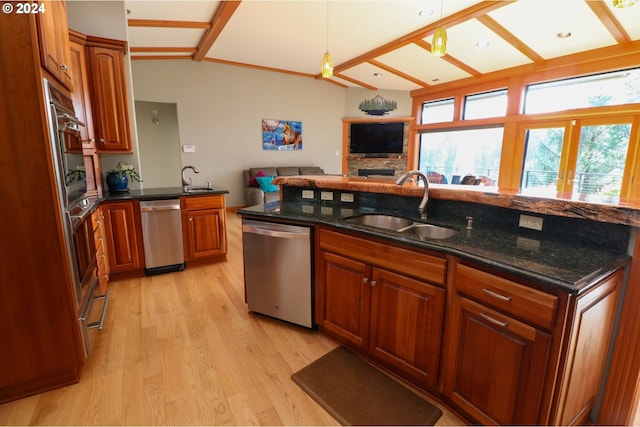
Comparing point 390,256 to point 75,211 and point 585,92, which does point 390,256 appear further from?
point 585,92

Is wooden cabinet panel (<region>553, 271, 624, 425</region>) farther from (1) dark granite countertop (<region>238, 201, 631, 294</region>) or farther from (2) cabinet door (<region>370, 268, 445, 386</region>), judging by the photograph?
(2) cabinet door (<region>370, 268, 445, 386</region>)

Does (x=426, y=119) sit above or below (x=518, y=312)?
above

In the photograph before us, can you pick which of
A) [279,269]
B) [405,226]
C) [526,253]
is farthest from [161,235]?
[526,253]

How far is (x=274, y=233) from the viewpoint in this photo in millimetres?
2105

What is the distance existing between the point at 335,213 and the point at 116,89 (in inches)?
109

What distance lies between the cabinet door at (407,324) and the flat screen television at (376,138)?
6.93 m

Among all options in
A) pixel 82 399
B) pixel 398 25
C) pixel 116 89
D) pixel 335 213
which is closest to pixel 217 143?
pixel 116 89

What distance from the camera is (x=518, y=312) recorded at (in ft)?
3.76

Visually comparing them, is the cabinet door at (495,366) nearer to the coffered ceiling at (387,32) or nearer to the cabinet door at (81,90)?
the cabinet door at (81,90)

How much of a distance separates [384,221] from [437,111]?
6.28 m

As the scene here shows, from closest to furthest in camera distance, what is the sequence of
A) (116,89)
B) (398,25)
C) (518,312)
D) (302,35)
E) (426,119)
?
(518,312) < (116,89) < (398,25) < (302,35) < (426,119)

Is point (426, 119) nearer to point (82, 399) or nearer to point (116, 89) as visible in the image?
point (116, 89)

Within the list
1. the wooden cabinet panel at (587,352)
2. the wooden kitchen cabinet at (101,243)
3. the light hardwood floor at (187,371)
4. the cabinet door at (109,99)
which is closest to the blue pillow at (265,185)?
the cabinet door at (109,99)

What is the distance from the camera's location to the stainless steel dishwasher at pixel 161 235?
309 cm
